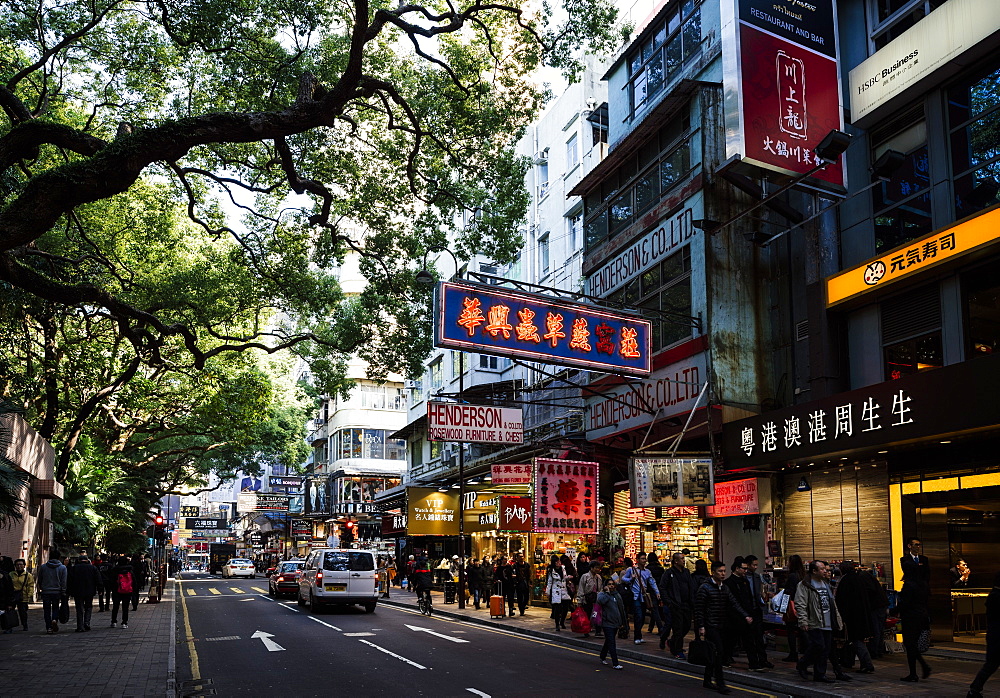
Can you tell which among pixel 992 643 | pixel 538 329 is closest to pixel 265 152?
pixel 538 329

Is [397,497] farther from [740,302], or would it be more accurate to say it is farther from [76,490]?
[740,302]

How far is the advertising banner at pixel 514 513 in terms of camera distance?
2442 centimetres

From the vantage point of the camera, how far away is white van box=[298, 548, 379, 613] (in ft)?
82.5

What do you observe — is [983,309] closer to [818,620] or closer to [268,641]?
[818,620]

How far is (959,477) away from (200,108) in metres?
16.9

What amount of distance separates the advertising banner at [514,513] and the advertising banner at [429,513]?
736 cm

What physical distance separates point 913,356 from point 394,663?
10775 mm

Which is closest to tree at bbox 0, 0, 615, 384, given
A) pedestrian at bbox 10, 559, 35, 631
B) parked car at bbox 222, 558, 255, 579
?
pedestrian at bbox 10, 559, 35, 631

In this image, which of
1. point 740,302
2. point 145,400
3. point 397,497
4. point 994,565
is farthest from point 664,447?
point 397,497

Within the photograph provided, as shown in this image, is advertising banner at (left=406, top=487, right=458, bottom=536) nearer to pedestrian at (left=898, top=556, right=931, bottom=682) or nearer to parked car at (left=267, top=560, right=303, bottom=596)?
parked car at (left=267, top=560, right=303, bottom=596)

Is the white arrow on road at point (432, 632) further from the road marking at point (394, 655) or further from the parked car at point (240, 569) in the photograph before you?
the parked car at point (240, 569)

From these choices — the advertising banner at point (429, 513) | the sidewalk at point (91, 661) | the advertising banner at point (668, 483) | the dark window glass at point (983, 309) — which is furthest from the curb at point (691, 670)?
the advertising banner at point (429, 513)

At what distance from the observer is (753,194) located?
64.7 feet

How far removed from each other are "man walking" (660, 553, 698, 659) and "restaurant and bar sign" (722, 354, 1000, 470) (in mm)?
3176
